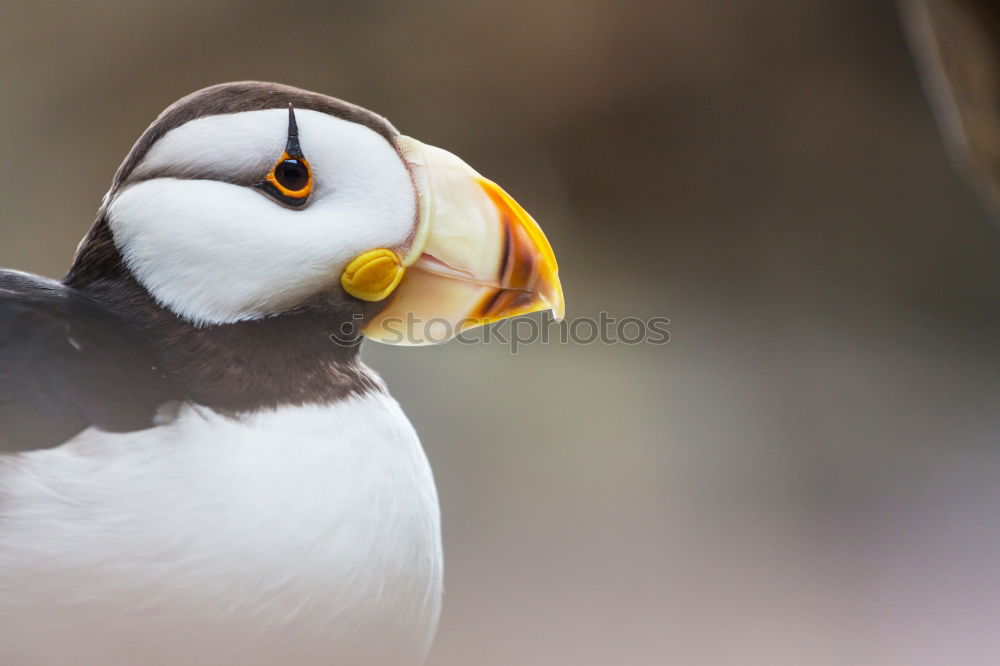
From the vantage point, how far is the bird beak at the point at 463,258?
0.72 metres

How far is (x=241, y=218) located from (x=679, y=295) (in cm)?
199

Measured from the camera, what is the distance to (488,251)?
72 cm

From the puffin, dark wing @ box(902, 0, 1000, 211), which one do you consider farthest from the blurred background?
the puffin

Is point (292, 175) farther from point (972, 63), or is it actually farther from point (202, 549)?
point (972, 63)

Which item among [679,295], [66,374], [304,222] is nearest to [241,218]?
[304,222]

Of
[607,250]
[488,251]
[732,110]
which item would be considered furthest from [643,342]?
[488,251]

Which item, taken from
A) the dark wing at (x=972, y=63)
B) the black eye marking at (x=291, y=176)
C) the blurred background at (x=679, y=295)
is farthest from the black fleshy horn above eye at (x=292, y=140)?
the blurred background at (x=679, y=295)

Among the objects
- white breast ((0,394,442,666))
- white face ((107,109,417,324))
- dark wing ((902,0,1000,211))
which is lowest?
white breast ((0,394,442,666))

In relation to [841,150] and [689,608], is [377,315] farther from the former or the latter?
[841,150]

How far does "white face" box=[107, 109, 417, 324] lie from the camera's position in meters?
0.66

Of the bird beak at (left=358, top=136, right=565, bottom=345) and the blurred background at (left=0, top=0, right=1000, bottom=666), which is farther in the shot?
the blurred background at (left=0, top=0, right=1000, bottom=666)

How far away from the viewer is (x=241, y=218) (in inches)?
25.9

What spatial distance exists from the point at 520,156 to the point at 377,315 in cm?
168

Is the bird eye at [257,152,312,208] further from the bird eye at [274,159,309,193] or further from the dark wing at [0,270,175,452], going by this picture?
the dark wing at [0,270,175,452]
